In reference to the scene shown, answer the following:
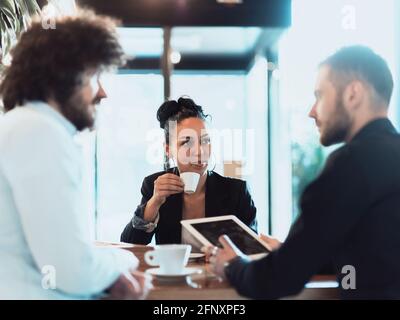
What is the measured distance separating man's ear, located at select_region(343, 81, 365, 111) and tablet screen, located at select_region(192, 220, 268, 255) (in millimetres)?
334

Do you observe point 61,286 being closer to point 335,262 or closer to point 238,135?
point 335,262

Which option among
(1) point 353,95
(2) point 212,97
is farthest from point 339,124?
(2) point 212,97

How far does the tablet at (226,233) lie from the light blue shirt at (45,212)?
0.23 meters

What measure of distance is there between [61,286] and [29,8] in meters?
1.18

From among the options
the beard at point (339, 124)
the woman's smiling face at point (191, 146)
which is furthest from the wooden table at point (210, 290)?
the woman's smiling face at point (191, 146)

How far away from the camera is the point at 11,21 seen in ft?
4.86

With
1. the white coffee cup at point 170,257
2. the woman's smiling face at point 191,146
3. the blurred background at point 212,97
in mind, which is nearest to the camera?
the white coffee cup at point 170,257

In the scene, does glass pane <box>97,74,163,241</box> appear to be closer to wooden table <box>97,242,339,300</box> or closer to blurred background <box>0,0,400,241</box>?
blurred background <box>0,0,400,241</box>

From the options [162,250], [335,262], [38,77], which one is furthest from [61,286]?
[335,262]

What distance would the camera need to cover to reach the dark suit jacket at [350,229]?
801mm

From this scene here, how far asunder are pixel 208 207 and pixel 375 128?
0.80 metres

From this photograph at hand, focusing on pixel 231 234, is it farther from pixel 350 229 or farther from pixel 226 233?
pixel 350 229

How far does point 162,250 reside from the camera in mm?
921

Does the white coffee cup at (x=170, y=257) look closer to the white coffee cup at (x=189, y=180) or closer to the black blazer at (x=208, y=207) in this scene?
the white coffee cup at (x=189, y=180)
